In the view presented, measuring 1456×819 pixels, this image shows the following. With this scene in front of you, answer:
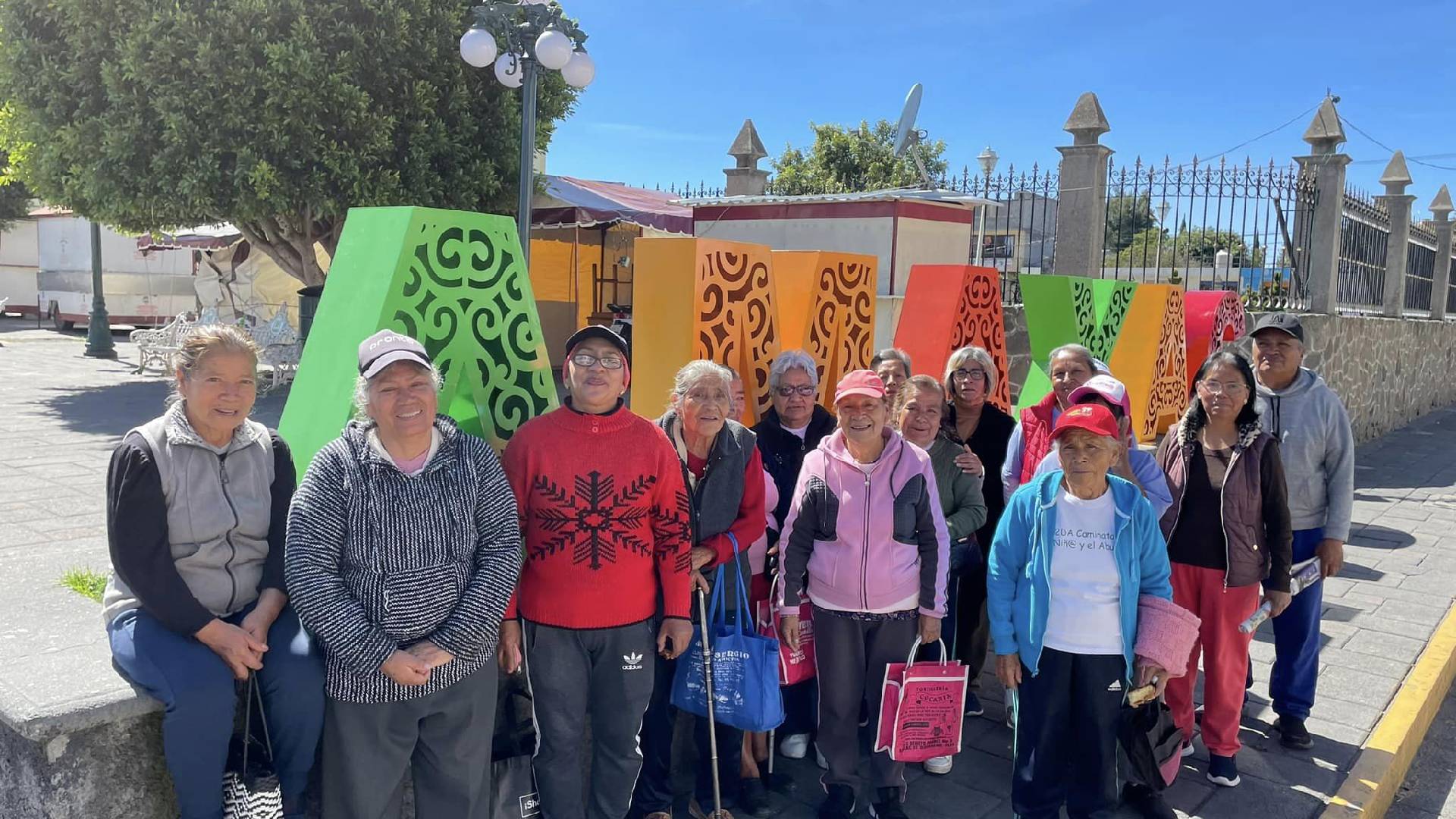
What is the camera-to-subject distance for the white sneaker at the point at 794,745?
3.86 metres

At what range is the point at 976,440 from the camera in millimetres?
4309

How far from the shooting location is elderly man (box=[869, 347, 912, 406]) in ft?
13.9

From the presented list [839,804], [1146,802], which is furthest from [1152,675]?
[839,804]

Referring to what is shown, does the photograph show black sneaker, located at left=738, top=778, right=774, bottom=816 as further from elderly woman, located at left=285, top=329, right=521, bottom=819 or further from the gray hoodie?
the gray hoodie

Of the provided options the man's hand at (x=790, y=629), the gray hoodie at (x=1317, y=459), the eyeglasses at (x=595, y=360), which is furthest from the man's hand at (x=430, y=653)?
the gray hoodie at (x=1317, y=459)

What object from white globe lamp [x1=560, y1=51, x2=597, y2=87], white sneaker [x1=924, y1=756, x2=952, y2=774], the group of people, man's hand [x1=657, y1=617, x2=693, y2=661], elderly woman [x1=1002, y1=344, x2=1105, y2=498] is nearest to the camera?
the group of people

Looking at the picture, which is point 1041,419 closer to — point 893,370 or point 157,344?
point 893,370

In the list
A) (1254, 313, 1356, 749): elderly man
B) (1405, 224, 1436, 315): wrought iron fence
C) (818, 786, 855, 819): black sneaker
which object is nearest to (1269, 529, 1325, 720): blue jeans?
(1254, 313, 1356, 749): elderly man

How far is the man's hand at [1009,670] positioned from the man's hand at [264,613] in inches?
87.8

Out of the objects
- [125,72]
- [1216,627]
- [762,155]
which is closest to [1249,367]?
[1216,627]

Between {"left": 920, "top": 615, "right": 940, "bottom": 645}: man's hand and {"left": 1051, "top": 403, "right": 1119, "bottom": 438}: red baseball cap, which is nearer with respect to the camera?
{"left": 1051, "top": 403, "right": 1119, "bottom": 438}: red baseball cap

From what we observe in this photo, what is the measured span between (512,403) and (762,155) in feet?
41.7

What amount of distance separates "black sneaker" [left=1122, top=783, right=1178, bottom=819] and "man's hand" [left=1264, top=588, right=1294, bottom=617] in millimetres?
Result: 868

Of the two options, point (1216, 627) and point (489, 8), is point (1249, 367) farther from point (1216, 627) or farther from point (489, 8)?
point (489, 8)
